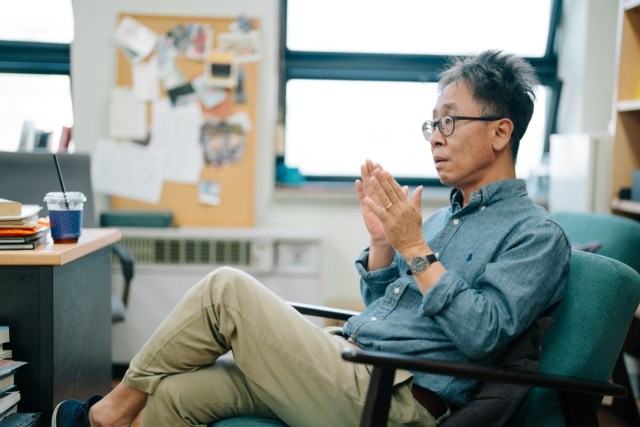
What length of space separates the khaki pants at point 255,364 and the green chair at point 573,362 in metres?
0.09

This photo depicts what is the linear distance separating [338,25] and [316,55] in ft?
0.71

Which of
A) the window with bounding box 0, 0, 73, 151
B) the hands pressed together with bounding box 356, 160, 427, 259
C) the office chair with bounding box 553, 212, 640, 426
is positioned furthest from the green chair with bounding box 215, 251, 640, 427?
the window with bounding box 0, 0, 73, 151

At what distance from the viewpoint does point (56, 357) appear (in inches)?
55.2

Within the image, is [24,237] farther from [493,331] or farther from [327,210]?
[327,210]

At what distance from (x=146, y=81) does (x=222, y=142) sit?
1.65 feet

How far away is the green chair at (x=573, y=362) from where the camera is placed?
1036 mm

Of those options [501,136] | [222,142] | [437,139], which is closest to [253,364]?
[437,139]

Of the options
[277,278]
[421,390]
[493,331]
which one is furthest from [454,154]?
[277,278]

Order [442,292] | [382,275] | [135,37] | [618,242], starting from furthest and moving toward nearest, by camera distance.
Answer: [135,37] < [618,242] < [382,275] < [442,292]

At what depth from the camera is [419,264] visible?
1.19 meters

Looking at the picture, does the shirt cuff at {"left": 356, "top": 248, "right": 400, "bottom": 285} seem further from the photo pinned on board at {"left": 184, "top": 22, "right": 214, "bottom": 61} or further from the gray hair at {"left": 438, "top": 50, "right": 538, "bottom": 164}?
the photo pinned on board at {"left": 184, "top": 22, "right": 214, "bottom": 61}

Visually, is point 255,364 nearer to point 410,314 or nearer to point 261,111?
point 410,314

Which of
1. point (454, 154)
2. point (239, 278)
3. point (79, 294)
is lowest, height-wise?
point (79, 294)

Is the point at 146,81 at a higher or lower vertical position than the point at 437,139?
higher
